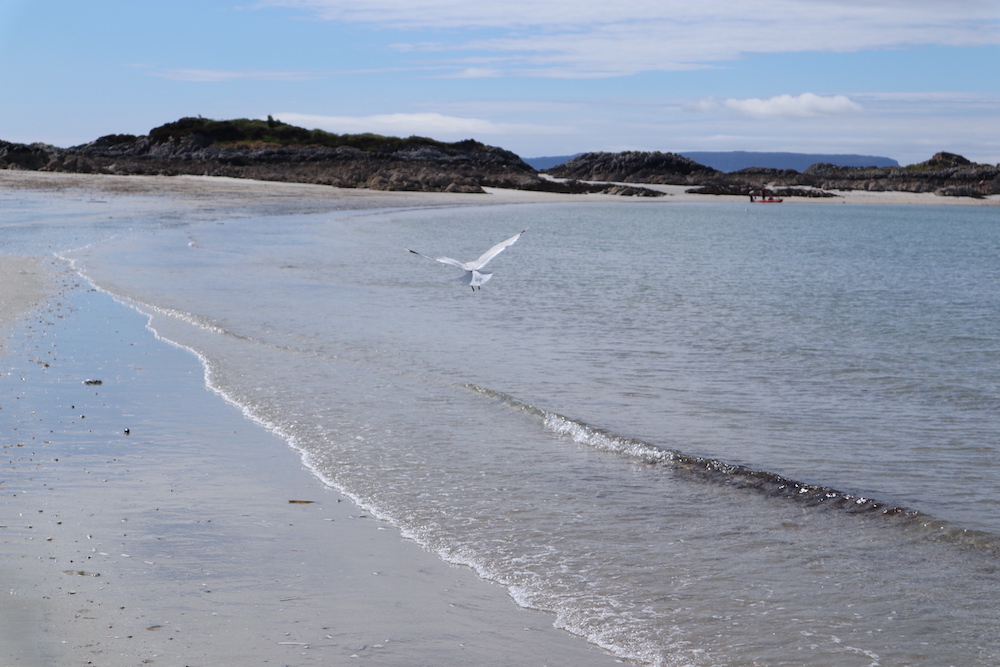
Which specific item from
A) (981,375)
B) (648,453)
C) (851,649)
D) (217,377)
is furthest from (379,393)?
(981,375)

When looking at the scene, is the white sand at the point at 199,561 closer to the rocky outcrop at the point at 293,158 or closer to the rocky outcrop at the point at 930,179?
the rocky outcrop at the point at 293,158

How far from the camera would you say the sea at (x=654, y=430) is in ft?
15.6

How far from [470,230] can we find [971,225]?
3476 centimetres

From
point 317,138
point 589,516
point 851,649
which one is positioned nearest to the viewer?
point 851,649

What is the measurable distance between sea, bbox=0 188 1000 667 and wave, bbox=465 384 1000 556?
0.08 ft

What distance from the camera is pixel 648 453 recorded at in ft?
24.4

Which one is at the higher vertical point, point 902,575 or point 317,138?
point 317,138

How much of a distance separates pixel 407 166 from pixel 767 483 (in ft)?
228

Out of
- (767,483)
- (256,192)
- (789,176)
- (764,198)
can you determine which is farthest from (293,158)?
(767,483)

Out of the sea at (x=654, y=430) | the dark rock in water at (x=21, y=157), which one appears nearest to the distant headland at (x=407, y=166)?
the dark rock in water at (x=21, y=157)

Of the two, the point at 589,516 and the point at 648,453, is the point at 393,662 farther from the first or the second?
the point at 648,453

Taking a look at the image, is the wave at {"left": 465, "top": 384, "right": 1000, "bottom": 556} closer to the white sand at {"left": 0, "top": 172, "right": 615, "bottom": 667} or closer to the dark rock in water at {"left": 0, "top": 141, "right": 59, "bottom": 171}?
the white sand at {"left": 0, "top": 172, "right": 615, "bottom": 667}

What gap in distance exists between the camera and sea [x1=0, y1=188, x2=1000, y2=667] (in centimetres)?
476

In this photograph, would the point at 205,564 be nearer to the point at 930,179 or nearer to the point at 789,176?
the point at 930,179
